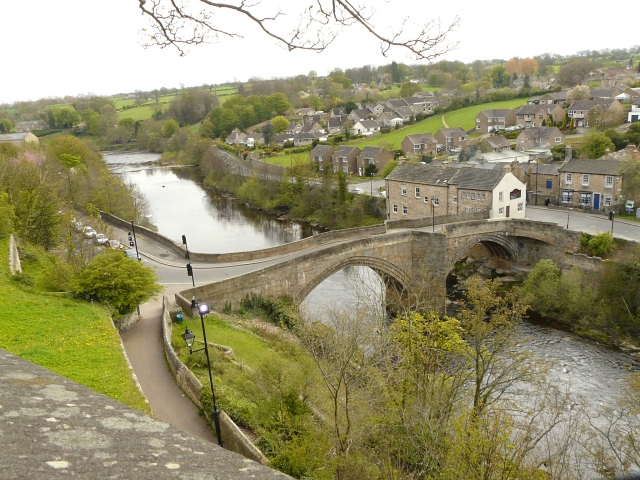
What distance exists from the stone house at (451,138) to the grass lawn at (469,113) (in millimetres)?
8129

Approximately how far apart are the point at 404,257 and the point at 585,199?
1590 cm

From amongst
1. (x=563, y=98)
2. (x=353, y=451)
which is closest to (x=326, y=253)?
(x=353, y=451)

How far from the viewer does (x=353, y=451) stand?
1142 centimetres

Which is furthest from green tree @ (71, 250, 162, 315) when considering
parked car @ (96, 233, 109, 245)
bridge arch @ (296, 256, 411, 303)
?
bridge arch @ (296, 256, 411, 303)

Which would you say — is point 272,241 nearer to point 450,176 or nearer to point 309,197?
point 309,197

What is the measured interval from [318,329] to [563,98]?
66593 mm

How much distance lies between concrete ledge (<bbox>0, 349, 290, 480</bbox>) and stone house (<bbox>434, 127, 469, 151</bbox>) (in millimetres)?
61472

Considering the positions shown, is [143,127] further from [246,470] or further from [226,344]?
[246,470]

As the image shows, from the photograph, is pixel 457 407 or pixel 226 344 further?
pixel 226 344

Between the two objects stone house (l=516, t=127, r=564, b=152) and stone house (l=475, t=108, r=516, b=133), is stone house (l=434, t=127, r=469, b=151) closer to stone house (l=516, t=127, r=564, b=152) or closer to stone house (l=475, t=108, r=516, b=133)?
stone house (l=475, t=108, r=516, b=133)

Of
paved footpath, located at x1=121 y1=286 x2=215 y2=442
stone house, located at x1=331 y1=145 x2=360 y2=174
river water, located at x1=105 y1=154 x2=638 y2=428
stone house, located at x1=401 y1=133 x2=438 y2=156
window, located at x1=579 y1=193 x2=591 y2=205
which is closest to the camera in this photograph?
paved footpath, located at x1=121 y1=286 x2=215 y2=442

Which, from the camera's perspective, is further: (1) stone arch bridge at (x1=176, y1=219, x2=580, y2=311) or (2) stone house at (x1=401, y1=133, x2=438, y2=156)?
(2) stone house at (x1=401, y1=133, x2=438, y2=156)

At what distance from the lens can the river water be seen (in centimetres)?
2073

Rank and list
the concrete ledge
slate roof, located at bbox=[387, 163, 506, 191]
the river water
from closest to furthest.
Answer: the concrete ledge
the river water
slate roof, located at bbox=[387, 163, 506, 191]
